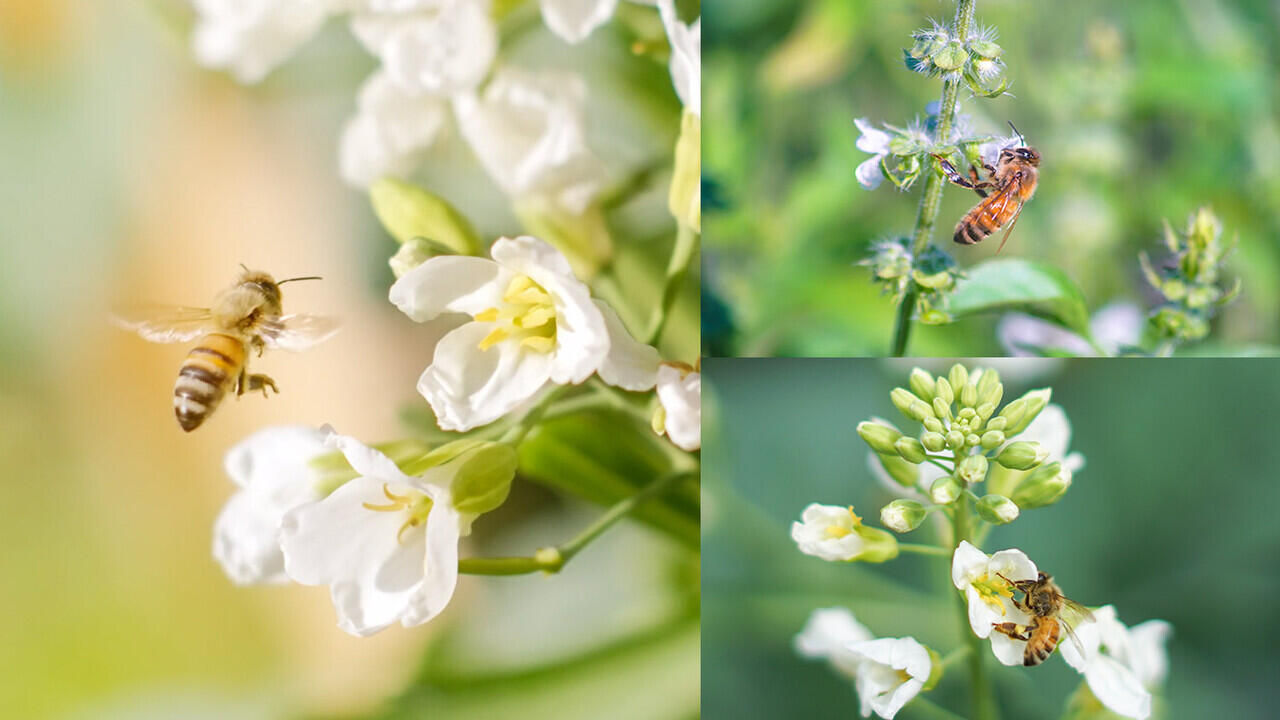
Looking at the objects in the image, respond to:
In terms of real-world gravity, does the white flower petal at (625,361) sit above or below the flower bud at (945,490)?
above

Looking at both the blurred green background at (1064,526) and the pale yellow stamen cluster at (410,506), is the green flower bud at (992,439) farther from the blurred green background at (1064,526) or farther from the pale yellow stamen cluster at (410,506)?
the pale yellow stamen cluster at (410,506)

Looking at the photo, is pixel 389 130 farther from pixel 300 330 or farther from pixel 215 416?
pixel 215 416

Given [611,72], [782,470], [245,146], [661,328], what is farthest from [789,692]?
[245,146]

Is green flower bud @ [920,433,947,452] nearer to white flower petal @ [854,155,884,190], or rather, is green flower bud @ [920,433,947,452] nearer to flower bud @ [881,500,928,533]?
flower bud @ [881,500,928,533]

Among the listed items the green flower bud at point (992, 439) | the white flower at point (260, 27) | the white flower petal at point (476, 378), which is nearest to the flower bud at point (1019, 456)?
the green flower bud at point (992, 439)

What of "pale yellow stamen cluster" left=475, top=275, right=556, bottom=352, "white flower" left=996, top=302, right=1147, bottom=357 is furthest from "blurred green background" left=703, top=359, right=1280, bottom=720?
"pale yellow stamen cluster" left=475, top=275, right=556, bottom=352

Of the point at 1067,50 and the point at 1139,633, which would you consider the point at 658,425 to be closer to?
the point at 1139,633

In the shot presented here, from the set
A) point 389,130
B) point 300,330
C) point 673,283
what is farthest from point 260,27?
point 673,283

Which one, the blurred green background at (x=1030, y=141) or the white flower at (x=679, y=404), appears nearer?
the white flower at (x=679, y=404)
